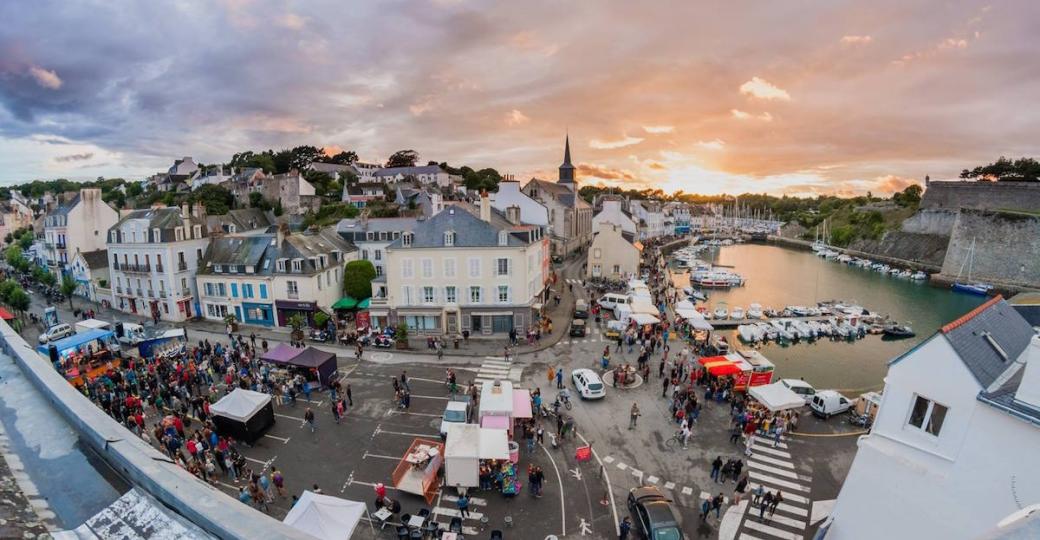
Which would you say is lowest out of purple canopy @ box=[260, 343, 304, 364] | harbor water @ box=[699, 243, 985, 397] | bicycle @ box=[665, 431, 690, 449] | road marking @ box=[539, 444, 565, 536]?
harbor water @ box=[699, 243, 985, 397]

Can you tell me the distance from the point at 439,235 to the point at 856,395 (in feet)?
97.7

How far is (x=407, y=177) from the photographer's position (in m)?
105

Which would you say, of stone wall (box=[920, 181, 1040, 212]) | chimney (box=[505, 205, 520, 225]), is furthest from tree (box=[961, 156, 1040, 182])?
chimney (box=[505, 205, 520, 225])

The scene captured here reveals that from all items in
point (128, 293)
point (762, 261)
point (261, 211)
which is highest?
point (261, 211)

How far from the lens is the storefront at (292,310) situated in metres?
34.6

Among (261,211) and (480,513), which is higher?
(261,211)

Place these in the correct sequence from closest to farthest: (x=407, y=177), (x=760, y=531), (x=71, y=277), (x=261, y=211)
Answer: (x=760, y=531) → (x=71, y=277) → (x=261, y=211) → (x=407, y=177)

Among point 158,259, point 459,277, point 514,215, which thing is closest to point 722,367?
point 459,277

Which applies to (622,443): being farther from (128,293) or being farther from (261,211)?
(261,211)

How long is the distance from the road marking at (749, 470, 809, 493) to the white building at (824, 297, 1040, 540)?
3.98 meters

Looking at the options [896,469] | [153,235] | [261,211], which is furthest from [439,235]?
[261,211]

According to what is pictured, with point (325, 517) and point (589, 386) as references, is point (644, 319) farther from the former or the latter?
point (325, 517)

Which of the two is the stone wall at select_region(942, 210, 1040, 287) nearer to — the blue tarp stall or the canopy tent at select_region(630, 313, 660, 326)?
the canopy tent at select_region(630, 313, 660, 326)

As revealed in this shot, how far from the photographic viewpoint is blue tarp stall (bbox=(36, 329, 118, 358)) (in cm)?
2588
